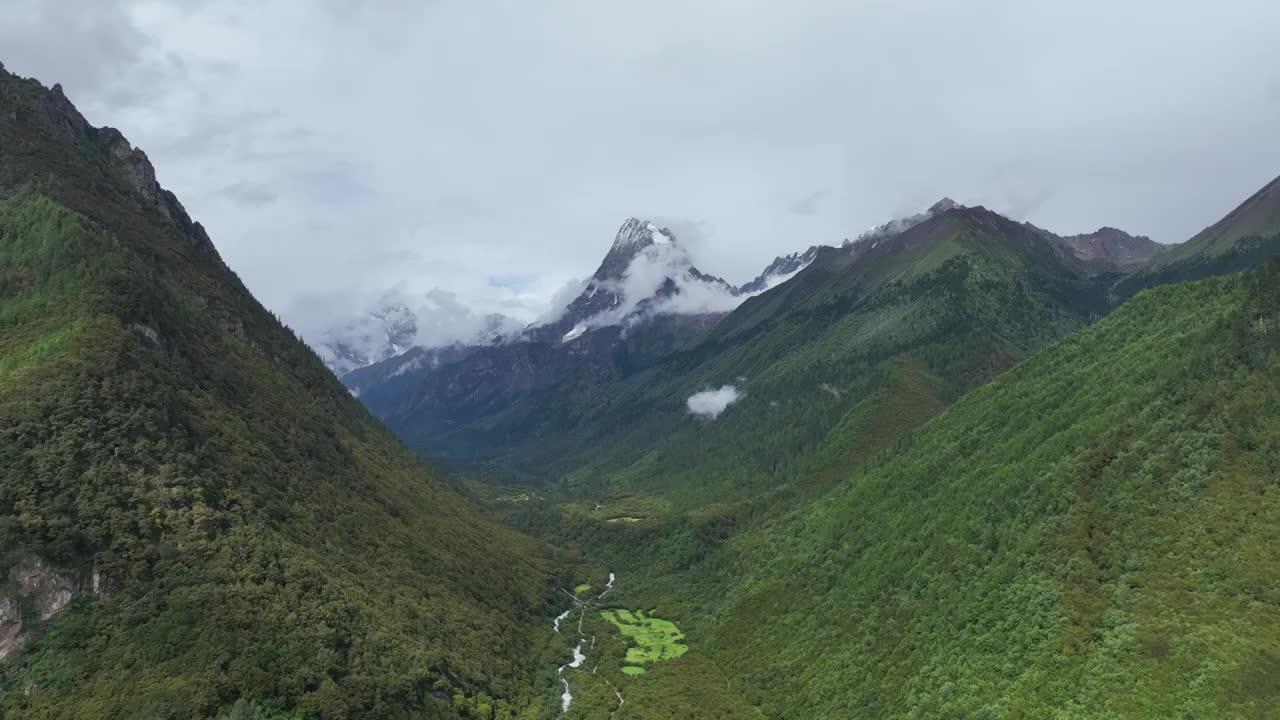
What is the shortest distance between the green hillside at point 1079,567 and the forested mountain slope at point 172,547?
70988mm

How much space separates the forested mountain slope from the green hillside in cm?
7099

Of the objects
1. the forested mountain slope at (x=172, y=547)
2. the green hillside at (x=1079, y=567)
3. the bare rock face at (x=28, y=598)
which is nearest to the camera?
the green hillside at (x=1079, y=567)

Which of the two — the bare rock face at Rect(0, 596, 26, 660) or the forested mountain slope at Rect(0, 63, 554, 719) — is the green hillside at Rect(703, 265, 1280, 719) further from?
the bare rock face at Rect(0, 596, 26, 660)

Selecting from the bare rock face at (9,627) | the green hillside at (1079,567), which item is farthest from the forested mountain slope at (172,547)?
the green hillside at (1079,567)

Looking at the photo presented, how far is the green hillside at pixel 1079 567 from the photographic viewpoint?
356 ft

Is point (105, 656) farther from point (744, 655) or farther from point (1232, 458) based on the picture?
point (1232, 458)

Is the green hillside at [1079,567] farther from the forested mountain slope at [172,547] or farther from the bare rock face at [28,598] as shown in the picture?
the bare rock face at [28,598]

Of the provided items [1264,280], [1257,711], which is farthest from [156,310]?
[1264,280]

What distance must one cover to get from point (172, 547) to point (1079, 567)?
15322 centimetres

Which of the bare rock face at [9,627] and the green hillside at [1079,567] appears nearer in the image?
the green hillside at [1079,567]

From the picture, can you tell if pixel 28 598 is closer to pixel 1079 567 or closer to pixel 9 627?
pixel 9 627

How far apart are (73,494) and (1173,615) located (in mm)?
172694

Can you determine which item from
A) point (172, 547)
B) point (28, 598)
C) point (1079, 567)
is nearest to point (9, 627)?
point (28, 598)

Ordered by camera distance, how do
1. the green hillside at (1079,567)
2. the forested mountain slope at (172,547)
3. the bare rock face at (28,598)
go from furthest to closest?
the forested mountain slope at (172,547) < the bare rock face at (28,598) < the green hillside at (1079,567)
